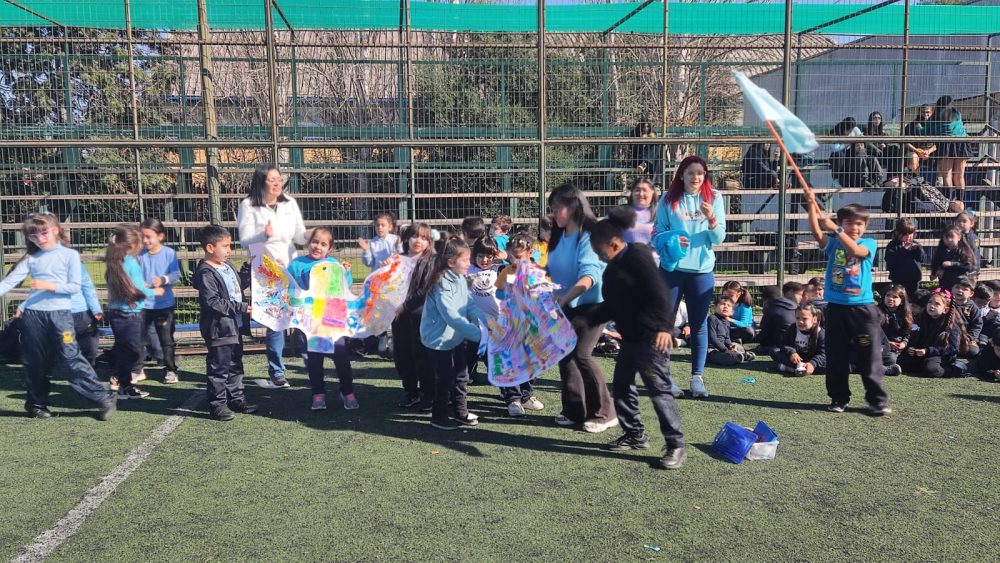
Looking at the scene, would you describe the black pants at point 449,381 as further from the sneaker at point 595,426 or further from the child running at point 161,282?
the child running at point 161,282

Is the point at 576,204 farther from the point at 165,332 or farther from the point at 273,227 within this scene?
the point at 165,332

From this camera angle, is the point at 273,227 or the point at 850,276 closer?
the point at 850,276

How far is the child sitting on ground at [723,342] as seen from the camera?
7.88m

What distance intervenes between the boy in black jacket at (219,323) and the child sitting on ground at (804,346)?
5190mm

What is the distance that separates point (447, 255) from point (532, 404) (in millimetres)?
1563

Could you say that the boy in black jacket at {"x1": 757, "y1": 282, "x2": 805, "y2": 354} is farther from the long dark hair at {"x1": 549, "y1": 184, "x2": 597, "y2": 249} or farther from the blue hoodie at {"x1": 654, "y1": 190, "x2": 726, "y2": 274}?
the long dark hair at {"x1": 549, "y1": 184, "x2": 597, "y2": 249}

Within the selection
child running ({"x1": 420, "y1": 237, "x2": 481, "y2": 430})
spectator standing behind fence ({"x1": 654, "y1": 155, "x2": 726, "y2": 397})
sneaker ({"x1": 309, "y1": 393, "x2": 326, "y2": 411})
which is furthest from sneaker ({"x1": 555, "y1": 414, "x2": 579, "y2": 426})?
sneaker ({"x1": 309, "y1": 393, "x2": 326, "y2": 411})

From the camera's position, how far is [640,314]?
4.79 meters

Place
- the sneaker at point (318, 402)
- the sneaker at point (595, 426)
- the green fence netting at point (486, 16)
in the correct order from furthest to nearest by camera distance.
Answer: the green fence netting at point (486, 16) < the sneaker at point (318, 402) < the sneaker at point (595, 426)

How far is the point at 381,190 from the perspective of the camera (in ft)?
35.8

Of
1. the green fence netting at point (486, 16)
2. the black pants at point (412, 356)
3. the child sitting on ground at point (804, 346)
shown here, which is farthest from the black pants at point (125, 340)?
the green fence netting at point (486, 16)

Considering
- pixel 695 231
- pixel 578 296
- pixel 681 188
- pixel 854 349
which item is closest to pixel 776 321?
pixel 854 349

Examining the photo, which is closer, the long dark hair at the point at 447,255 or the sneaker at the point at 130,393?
the long dark hair at the point at 447,255

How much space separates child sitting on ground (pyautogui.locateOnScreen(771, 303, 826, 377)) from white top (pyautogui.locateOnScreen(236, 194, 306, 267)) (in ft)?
16.0
